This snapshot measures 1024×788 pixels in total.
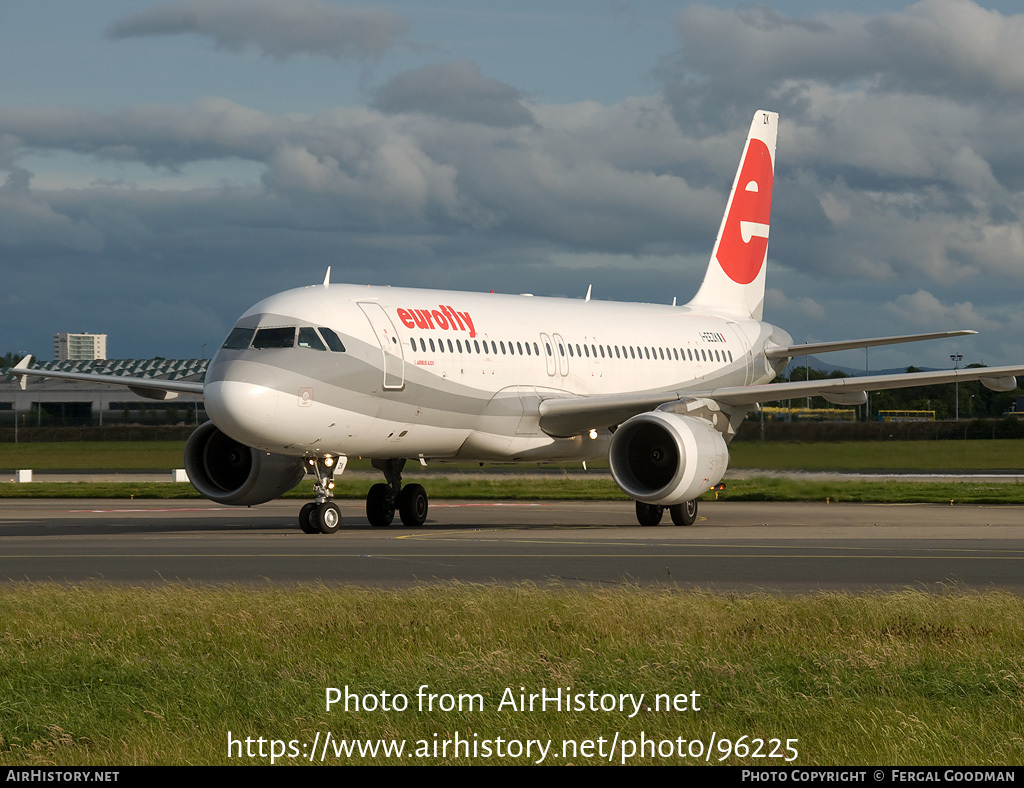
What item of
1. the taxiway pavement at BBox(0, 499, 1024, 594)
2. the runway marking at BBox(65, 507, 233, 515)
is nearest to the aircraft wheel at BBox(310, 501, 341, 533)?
the taxiway pavement at BBox(0, 499, 1024, 594)

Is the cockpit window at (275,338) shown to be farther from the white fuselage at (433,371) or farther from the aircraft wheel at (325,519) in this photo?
the aircraft wheel at (325,519)

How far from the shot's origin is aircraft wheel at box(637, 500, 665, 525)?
2577cm

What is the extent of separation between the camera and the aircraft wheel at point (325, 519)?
2367 cm

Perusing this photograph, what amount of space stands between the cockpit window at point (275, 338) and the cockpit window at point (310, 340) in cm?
15

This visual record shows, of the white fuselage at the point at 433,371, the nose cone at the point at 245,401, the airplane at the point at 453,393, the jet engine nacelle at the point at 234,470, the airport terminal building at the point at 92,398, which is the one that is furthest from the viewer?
the airport terminal building at the point at 92,398

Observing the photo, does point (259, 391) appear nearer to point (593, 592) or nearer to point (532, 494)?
point (593, 592)

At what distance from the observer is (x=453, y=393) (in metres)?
25.2

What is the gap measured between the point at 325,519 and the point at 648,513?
6.14 meters

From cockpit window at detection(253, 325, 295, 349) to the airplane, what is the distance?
0.03 m

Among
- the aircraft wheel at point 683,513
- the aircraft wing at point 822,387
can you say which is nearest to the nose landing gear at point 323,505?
the aircraft wheel at point 683,513

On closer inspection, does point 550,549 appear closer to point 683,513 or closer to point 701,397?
point 683,513

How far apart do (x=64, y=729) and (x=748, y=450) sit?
1130 inches

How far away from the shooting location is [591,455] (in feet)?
92.6
